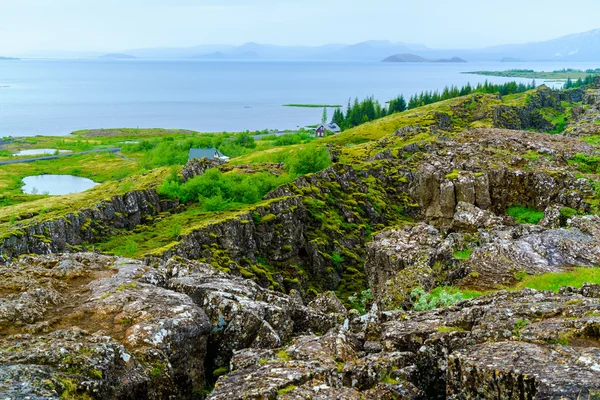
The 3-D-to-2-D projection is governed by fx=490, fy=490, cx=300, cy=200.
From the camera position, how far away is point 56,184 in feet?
413

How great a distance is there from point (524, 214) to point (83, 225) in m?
39.7

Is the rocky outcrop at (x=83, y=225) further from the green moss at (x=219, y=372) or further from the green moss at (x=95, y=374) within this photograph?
the green moss at (x=95, y=374)

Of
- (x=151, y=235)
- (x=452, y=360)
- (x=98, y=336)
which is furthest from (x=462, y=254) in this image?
(x=151, y=235)

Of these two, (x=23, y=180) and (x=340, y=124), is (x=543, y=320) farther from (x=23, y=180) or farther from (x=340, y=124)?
(x=340, y=124)

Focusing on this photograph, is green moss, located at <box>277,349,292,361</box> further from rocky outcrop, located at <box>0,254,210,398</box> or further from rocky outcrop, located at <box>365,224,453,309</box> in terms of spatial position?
rocky outcrop, located at <box>365,224,453,309</box>

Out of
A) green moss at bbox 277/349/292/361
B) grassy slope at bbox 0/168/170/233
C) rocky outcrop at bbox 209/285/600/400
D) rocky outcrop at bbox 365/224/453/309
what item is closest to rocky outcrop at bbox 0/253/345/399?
green moss at bbox 277/349/292/361

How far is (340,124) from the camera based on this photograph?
19400 cm

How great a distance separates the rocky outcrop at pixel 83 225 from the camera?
39500 millimetres

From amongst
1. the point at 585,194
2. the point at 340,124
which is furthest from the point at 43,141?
the point at 585,194

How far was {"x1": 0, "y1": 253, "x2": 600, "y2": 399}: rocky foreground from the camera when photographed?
13094 mm

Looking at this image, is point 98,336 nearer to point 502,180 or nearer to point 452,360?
point 452,360

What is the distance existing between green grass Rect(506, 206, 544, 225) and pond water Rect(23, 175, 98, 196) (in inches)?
3960

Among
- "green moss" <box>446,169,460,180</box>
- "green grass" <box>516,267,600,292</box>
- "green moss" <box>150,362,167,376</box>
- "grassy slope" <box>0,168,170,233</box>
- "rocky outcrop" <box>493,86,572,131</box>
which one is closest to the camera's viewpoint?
"green moss" <box>150,362,167,376</box>

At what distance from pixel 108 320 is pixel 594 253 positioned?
82.4 ft
